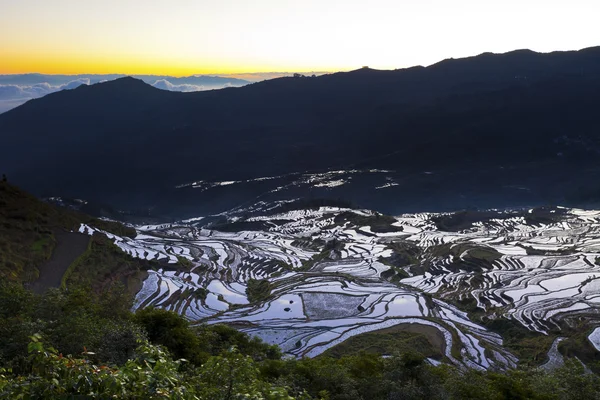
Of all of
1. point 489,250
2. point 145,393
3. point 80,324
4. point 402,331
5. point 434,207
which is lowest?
point 434,207

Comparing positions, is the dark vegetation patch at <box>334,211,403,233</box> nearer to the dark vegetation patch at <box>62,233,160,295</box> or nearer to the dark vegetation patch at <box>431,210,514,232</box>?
the dark vegetation patch at <box>431,210,514,232</box>

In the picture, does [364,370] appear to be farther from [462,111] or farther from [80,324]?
[462,111]

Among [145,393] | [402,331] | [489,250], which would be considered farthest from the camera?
[489,250]

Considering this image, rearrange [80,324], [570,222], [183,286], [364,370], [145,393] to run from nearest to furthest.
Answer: [145,393], [80,324], [364,370], [183,286], [570,222]

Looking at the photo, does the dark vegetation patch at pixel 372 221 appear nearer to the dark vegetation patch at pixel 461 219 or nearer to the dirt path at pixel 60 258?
the dark vegetation patch at pixel 461 219

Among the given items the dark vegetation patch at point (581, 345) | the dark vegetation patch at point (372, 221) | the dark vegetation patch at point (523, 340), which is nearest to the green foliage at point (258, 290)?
the dark vegetation patch at point (523, 340)

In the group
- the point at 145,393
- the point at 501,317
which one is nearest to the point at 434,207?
the point at 501,317

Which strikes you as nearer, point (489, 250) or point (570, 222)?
point (489, 250)

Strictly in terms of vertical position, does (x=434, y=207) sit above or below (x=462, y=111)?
below
